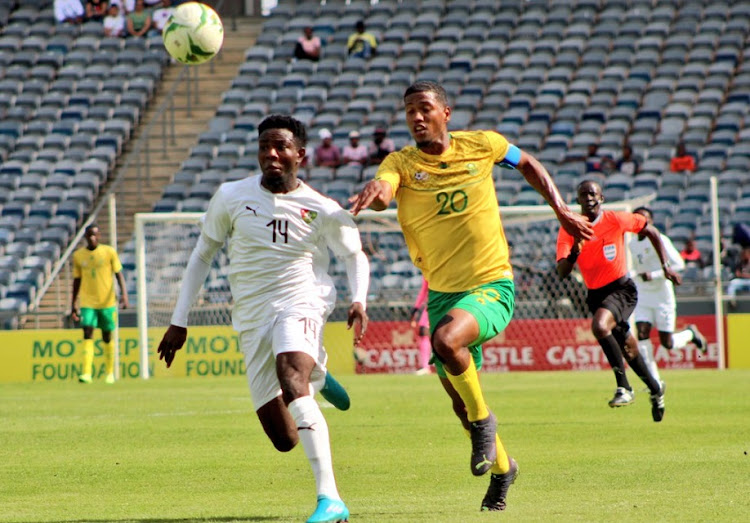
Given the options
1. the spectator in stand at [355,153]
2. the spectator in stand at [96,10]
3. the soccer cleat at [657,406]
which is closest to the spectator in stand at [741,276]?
the spectator in stand at [355,153]

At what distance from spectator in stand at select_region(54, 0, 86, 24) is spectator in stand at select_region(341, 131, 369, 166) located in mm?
11755

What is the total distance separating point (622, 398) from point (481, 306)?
6212 millimetres

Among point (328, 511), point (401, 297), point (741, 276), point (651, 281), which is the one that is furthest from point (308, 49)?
point (328, 511)

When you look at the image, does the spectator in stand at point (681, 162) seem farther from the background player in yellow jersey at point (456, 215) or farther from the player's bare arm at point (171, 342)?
the player's bare arm at point (171, 342)

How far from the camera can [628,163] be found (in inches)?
1113

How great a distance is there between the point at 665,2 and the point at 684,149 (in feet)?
28.3

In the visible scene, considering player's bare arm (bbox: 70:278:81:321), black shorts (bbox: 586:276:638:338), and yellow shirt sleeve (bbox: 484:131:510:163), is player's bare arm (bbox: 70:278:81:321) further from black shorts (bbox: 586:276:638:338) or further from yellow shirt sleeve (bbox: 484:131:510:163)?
yellow shirt sleeve (bbox: 484:131:510:163)

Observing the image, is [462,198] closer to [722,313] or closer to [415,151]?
[415,151]

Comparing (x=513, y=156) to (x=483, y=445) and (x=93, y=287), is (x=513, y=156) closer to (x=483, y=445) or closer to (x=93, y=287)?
(x=483, y=445)

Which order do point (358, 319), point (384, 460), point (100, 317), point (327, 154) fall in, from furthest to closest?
point (327, 154) < point (100, 317) < point (384, 460) < point (358, 319)

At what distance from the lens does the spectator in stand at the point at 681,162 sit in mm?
28188

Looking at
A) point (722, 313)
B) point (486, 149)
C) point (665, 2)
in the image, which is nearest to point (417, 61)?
point (665, 2)

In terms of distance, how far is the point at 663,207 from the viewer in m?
27.4

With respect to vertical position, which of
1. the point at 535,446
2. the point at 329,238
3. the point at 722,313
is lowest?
the point at 722,313
